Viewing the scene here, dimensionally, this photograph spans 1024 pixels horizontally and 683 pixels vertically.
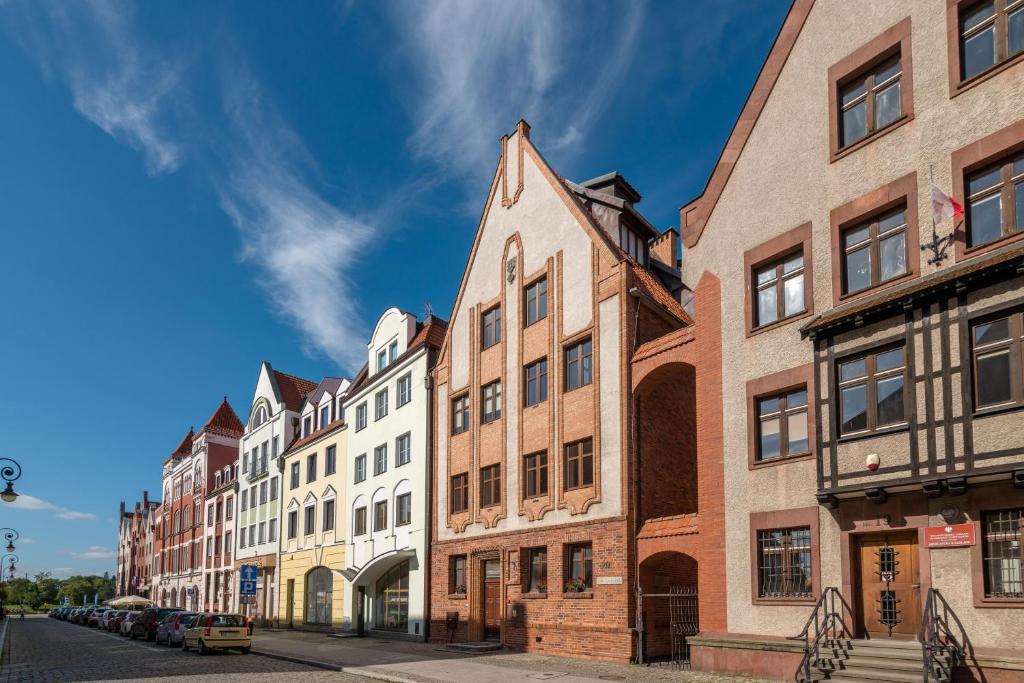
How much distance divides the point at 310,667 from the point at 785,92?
19.6m

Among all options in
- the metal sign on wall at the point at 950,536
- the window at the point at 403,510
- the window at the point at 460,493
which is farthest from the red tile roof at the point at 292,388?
the metal sign on wall at the point at 950,536

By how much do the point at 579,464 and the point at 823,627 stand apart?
10368 millimetres

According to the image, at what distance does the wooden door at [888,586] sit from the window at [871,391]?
212 centimetres

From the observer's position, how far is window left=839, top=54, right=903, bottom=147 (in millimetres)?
17672

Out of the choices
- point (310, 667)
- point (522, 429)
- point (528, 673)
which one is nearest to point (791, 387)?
point (528, 673)

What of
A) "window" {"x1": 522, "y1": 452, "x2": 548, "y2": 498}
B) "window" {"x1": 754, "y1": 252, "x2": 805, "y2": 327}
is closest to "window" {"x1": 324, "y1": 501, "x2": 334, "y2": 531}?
"window" {"x1": 522, "y1": 452, "x2": 548, "y2": 498}

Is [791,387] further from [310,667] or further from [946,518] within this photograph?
[310,667]

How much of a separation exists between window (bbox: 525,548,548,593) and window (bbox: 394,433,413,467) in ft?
29.8

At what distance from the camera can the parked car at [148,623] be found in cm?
4003

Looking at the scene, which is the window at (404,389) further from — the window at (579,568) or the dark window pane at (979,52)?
the dark window pane at (979,52)

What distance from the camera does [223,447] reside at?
68125mm

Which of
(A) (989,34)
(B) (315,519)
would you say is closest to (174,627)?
(B) (315,519)

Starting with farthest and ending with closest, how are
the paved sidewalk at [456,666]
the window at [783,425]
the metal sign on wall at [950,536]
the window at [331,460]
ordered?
the window at [331,460], the paved sidewalk at [456,666], the window at [783,425], the metal sign on wall at [950,536]

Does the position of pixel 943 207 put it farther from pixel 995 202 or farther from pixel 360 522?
pixel 360 522
